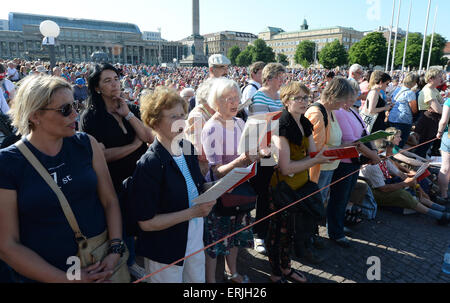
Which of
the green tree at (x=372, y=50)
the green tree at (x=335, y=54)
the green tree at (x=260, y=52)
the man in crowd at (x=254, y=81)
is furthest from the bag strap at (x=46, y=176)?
the green tree at (x=260, y=52)

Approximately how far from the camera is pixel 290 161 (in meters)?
2.70

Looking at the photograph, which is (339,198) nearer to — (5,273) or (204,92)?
(204,92)

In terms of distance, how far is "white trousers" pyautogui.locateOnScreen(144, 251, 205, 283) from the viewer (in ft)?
6.52

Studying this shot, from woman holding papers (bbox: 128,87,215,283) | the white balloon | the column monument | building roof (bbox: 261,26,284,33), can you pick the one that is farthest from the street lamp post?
building roof (bbox: 261,26,284,33)

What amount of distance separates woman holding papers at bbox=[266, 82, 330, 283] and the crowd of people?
0.01 meters

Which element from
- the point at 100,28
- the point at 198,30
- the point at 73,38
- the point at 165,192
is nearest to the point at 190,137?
the point at 165,192

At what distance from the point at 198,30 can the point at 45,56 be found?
46.1 metres

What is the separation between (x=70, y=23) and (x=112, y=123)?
416ft

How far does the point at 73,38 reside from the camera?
9850 cm

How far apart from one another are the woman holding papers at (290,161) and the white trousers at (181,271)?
107cm

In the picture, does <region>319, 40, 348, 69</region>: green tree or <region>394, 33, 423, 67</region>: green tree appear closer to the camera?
<region>394, 33, 423, 67</region>: green tree

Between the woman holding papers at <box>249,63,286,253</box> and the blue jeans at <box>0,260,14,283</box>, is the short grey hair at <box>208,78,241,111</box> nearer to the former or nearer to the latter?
the woman holding papers at <box>249,63,286,253</box>

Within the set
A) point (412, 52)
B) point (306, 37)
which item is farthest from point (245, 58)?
point (412, 52)
